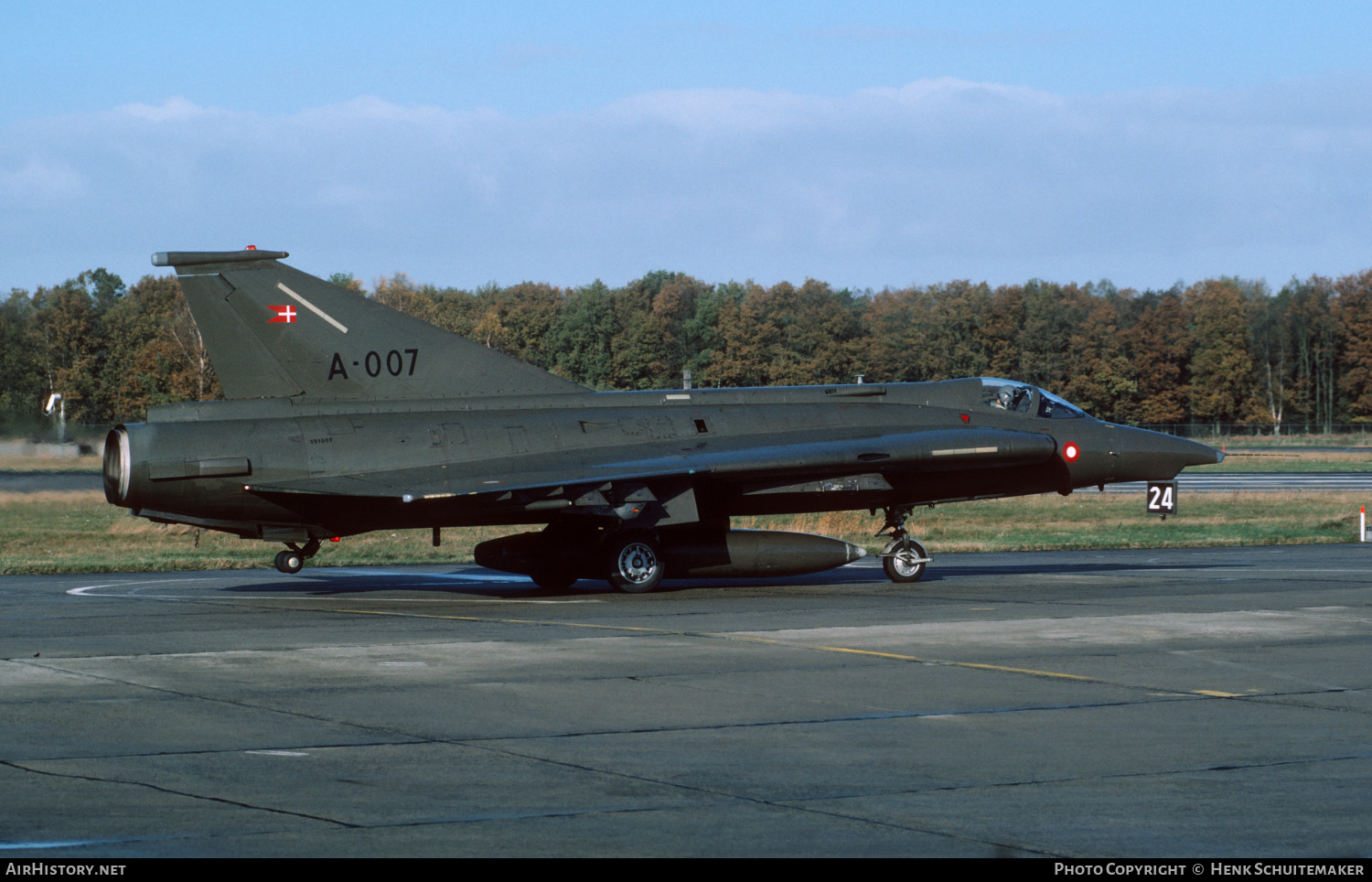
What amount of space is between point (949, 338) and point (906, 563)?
7572 cm

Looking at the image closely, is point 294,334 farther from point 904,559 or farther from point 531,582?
point 904,559

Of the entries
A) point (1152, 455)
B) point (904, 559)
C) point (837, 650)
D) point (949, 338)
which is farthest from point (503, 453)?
point (949, 338)

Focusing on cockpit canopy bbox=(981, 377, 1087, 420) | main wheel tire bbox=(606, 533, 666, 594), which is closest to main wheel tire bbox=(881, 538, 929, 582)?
cockpit canopy bbox=(981, 377, 1087, 420)

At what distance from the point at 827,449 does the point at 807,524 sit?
13.5m

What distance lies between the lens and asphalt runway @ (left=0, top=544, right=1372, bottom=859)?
6.91 meters

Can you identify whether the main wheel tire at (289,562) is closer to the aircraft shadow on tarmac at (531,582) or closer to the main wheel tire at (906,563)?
the aircraft shadow on tarmac at (531,582)

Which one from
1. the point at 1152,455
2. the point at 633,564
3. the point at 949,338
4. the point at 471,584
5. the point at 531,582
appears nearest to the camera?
the point at 633,564

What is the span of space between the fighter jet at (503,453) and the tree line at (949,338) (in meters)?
61.6

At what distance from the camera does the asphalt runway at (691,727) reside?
691 cm

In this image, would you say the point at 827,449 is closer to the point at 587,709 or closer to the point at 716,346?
the point at 587,709

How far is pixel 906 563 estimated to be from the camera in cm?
2138

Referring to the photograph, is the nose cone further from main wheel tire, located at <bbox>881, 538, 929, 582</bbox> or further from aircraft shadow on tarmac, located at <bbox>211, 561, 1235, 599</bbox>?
main wheel tire, located at <bbox>881, 538, 929, 582</bbox>

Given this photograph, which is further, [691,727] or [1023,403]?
[1023,403]
